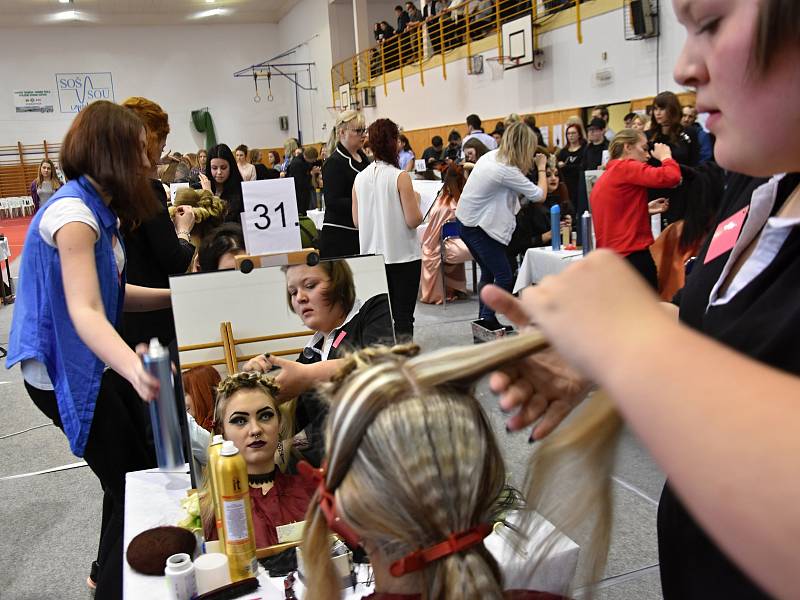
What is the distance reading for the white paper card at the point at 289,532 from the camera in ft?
4.77

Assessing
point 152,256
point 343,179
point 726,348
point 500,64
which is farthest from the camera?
point 500,64

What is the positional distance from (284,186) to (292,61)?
21.0m

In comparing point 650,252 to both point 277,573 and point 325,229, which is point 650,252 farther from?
point 277,573

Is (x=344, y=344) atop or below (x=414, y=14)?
below

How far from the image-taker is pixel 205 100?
2128cm

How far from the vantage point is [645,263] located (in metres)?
3.98

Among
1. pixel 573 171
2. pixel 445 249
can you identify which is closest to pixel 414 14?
pixel 573 171

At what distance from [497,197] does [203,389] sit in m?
3.54

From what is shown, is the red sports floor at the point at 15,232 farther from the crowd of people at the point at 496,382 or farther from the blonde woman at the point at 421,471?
the blonde woman at the point at 421,471

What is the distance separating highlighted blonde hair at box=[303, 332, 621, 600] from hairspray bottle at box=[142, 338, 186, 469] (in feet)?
1.12

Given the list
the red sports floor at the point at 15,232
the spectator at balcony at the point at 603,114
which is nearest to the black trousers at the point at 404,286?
the spectator at balcony at the point at 603,114

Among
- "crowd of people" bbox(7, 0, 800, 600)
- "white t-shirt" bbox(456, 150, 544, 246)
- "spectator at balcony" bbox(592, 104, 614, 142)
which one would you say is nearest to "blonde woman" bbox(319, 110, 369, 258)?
"white t-shirt" bbox(456, 150, 544, 246)

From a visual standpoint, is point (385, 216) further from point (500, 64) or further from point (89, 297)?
point (500, 64)

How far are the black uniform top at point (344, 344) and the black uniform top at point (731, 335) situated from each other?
2.52 feet
